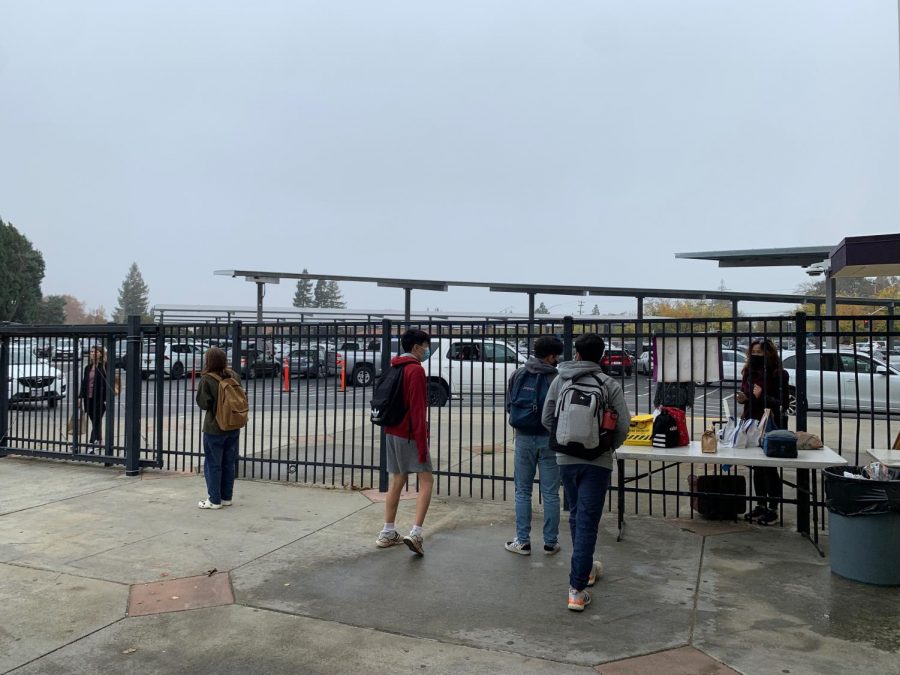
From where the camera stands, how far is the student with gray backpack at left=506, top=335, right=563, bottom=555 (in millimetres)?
5703

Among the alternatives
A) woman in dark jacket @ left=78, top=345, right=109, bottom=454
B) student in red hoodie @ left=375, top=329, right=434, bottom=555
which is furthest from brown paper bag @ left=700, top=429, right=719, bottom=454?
woman in dark jacket @ left=78, top=345, right=109, bottom=454

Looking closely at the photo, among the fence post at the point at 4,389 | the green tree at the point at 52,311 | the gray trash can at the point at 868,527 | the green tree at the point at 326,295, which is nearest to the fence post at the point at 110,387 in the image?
the fence post at the point at 4,389

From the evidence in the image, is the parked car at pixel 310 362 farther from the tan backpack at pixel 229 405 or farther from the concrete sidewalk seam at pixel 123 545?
the concrete sidewalk seam at pixel 123 545

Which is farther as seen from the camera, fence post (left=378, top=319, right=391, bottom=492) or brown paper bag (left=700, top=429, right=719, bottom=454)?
fence post (left=378, top=319, right=391, bottom=492)

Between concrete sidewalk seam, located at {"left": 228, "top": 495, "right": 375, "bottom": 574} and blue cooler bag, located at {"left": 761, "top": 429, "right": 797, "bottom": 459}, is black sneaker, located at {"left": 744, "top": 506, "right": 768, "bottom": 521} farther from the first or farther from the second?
concrete sidewalk seam, located at {"left": 228, "top": 495, "right": 375, "bottom": 574}

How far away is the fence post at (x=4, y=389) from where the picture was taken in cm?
1007

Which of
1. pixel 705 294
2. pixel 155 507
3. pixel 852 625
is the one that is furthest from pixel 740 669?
pixel 705 294

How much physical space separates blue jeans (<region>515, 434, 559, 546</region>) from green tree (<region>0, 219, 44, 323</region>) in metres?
62.8

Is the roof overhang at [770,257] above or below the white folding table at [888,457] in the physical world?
above

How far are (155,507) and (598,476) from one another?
504 centimetres

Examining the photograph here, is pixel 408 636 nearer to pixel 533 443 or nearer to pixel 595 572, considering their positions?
pixel 595 572

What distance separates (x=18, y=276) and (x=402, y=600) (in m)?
66.2

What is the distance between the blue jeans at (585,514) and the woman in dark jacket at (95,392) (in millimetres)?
7333

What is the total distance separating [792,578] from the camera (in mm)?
5184
